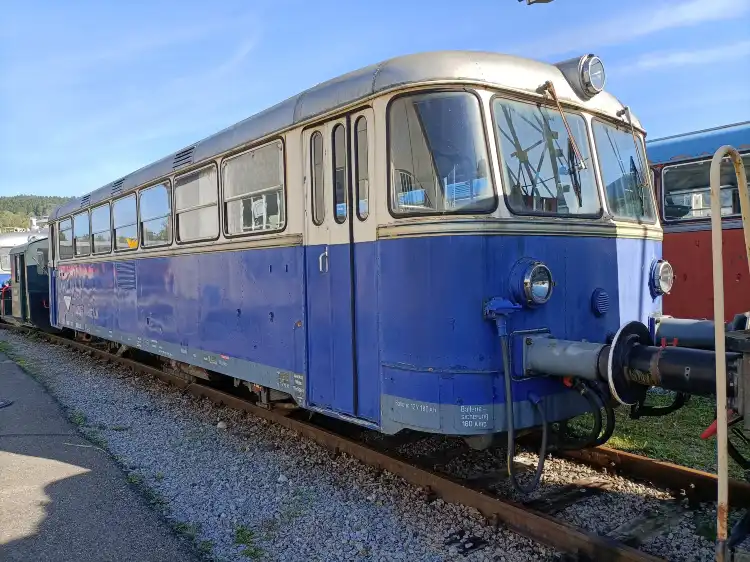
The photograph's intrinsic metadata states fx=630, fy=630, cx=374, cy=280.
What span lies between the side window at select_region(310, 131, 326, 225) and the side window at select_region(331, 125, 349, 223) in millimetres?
158

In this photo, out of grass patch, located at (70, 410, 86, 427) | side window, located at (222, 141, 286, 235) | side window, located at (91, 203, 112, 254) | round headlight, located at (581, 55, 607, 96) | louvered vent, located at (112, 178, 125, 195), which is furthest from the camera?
side window, located at (91, 203, 112, 254)

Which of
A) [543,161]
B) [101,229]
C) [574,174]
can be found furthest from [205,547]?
[101,229]

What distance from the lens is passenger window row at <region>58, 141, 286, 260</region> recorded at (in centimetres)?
527

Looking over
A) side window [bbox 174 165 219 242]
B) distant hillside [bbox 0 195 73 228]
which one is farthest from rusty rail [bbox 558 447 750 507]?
distant hillside [bbox 0 195 73 228]

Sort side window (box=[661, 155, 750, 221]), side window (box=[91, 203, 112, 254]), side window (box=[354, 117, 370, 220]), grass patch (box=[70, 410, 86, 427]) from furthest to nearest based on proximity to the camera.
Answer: side window (box=[91, 203, 112, 254]), side window (box=[661, 155, 750, 221]), grass patch (box=[70, 410, 86, 427]), side window (box=[354, 117, 370, 220])

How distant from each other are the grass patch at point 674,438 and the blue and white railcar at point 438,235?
3.99 ft

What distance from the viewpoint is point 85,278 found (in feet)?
35.8

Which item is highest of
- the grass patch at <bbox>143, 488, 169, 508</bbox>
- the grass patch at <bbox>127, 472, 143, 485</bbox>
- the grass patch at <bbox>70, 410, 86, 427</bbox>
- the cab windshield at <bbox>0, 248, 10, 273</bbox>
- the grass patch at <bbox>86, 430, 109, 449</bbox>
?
the cab windshield at <bbox>0, 248, 10, 273</bbox>

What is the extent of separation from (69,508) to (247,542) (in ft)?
4.81

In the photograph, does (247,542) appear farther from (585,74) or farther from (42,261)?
(42,261)

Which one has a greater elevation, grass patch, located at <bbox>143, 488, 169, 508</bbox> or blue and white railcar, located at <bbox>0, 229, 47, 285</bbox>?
blue and white railcar, located at <bbox>0, 229, 47, 285</bbox>

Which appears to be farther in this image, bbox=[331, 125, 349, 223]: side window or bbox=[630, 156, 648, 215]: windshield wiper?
bbox=[630, 156, 648, 215]: windshield wiper

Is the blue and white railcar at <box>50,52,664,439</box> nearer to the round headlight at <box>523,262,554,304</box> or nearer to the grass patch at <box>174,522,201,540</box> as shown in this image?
the round headlight at <box>523,262,554,304</box>

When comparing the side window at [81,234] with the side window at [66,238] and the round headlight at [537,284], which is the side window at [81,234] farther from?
the round headlight at [537,284]
